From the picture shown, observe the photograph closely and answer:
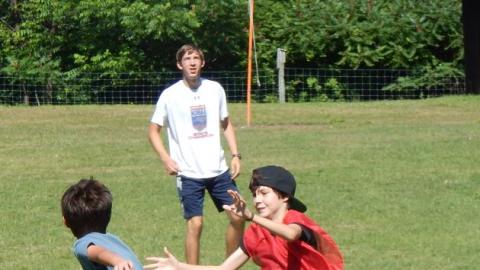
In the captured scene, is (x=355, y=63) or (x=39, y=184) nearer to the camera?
(x=39, y=184)

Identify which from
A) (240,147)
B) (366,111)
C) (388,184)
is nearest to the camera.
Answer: (388,184)

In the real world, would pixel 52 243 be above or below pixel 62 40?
below

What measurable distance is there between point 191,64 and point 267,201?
317cm

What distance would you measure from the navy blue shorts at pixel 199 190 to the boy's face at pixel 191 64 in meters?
0.76

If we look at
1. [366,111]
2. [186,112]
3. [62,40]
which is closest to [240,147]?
[366,111]

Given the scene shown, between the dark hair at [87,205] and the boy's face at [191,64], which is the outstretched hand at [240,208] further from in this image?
the boy's face at [191,64]

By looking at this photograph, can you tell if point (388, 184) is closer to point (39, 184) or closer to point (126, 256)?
point (39, 184)

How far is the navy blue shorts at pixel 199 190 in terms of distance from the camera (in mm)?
8602

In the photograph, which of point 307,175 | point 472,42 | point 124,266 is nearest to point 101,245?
point 124,266

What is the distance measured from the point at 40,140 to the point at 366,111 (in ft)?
21.8

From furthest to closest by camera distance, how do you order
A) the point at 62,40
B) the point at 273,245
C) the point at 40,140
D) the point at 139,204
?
the point at 62,40 → the point at 40,140 → the point at 139,204 → the point at 273,245

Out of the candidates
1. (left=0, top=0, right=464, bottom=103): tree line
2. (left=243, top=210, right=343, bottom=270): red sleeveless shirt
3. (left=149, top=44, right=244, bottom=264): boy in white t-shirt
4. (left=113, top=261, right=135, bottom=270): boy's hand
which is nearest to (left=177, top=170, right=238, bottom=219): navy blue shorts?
(left=149, top=44, right=244, bottom=264): boy in white t-shirt

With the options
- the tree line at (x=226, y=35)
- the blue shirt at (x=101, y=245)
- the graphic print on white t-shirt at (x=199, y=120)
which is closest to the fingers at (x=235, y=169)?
the graphic print on white t-shirt at (x=199, y=120)

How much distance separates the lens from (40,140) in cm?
1700
